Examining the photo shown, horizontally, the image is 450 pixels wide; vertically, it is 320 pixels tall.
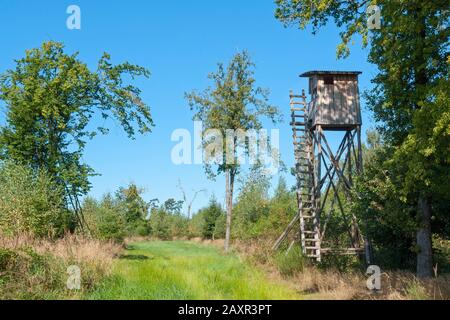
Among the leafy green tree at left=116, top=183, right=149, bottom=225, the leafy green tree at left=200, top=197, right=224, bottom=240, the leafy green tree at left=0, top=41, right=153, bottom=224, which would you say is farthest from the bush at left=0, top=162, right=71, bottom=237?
the leafy green tree at left=200, top=197, right=224, bottom=240

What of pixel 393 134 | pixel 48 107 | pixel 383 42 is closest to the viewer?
pixel 383 42

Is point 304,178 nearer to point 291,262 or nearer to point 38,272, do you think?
point 291,262

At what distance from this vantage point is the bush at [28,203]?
18.1m

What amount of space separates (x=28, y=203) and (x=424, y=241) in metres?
15.4

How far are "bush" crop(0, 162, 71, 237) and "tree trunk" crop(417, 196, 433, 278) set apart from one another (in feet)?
43.7

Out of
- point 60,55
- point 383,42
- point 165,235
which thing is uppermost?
point 60,55

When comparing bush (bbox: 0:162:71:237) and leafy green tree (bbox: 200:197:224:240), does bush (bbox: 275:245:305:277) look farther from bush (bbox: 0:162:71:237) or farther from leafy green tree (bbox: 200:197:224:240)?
leafy green tree (bbox: 200:197:224:240)

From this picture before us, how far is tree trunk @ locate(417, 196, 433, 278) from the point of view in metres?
13.8

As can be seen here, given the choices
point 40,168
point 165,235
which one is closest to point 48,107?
point 40,168

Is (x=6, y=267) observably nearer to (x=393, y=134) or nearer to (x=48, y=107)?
(x=393, y=134)

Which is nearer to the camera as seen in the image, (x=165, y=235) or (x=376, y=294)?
(x=376, y=294)
